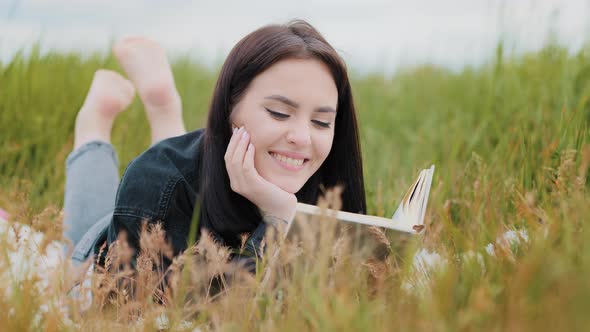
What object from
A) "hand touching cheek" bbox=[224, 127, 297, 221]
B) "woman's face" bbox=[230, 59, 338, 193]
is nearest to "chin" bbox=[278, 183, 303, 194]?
"woman's face" bbox=[230, 59, 338, 193]

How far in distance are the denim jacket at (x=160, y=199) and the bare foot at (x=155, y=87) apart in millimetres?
1225

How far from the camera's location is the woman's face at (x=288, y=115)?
2531mm

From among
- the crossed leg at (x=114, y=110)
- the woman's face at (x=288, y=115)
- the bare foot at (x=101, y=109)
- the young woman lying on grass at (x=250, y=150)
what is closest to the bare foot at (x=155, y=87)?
the crossed leg at (x=114, y=110)

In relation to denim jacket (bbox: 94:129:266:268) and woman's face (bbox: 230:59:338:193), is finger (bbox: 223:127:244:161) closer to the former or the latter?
woman's face (bbox: 230:59:338:193)

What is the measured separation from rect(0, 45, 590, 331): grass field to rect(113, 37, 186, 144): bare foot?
86cm

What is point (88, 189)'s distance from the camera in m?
3.60

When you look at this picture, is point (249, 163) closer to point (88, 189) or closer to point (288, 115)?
point (288, 115)

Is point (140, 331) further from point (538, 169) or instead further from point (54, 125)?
point (54, 125)

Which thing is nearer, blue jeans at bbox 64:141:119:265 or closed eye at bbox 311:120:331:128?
closed eye at bbox 311:120:331:128

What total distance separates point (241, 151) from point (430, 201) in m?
1.35

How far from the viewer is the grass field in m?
1.55

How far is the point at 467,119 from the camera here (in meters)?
5.30

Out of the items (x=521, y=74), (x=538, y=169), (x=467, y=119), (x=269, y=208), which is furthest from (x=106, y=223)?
(x=521, y=74)

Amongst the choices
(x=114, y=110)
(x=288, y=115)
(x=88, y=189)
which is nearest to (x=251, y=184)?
(x=288, y=115)
